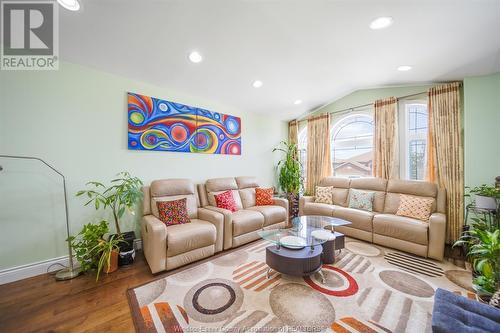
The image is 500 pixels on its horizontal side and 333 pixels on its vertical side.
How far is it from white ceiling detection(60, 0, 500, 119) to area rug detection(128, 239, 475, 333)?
8.64 feet

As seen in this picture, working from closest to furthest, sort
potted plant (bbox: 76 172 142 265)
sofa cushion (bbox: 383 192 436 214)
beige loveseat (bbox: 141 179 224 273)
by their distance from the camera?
beige loveseat (bbox: 141 179 224 273) → potted plant (bbox: 76 172 142 265) → sofa cushion (bbox: 383 192 436 214)

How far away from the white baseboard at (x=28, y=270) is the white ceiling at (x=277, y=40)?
2.42m

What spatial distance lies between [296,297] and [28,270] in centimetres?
291

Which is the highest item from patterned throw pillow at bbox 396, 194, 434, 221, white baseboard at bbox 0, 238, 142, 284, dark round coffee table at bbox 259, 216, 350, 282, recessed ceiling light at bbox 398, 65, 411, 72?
recessed ceiling light at bbox 398, 65, 411, 72

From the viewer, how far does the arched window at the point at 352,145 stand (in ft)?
13.1

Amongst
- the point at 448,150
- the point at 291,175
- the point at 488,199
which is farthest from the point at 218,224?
the point at 448,150

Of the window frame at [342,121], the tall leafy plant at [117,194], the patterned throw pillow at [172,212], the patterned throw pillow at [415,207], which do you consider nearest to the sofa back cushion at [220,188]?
the patterned throw pillow at [172,212]

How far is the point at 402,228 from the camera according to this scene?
2668 millimetres

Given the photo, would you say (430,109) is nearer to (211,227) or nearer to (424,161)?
(424,161)

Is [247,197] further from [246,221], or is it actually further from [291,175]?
[291,175]

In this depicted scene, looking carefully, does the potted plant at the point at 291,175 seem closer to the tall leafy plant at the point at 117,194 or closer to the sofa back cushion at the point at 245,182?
the sofa back cushion at the point at 245,182

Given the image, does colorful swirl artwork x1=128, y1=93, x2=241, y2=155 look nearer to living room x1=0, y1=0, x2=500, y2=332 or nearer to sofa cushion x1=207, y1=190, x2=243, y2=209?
living room x1=0, y1=0, x2=500, y2=332

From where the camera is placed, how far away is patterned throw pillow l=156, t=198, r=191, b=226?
258cm

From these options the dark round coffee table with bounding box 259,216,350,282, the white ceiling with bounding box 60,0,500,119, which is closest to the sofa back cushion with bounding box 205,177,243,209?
the dark round coffee table with bounding box 259,216,350,282
